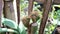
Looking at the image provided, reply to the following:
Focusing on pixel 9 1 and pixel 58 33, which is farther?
pixel 9 1

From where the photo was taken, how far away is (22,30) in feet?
2.11

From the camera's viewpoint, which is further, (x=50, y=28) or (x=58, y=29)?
(x=50, y=28)

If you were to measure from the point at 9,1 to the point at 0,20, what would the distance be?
0.11 m

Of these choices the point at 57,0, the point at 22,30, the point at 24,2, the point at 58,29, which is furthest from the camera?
the point at 24,2

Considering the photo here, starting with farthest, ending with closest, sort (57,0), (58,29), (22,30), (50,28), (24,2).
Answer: (24,2), (50,28), (57,0), (22,30), (58,29)

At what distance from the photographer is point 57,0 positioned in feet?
2.46

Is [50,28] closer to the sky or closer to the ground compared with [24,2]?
closer to the ground

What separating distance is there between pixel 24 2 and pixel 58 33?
43.1 inches

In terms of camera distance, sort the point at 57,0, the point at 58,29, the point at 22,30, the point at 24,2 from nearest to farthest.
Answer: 1. the point at 58,29
2. the point at 22,30
3. the point at 57,0
4. the point at 24,2

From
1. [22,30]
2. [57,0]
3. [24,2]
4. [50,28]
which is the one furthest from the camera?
[24,2]

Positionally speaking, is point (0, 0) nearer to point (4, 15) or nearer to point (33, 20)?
point (4, 15)

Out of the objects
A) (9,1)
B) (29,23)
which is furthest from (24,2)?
(29,23)

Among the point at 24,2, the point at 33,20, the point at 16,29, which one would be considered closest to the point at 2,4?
the point at 16,29

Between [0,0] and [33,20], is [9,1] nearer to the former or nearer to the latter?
[0,0]
